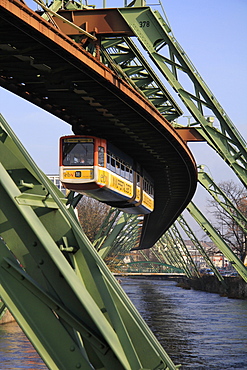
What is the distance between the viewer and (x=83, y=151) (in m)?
24.8

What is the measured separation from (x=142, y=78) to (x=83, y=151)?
659 centimetres

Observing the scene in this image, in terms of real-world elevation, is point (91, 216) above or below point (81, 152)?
below

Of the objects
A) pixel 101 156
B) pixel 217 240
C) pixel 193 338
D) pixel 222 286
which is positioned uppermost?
pixel 101 156

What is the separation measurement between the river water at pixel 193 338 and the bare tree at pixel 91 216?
1969cm

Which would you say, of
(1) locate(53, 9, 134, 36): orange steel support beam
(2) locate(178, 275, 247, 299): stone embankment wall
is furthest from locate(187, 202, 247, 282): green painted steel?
(1) locate(53, 9, 134, 36): orange steel support beam

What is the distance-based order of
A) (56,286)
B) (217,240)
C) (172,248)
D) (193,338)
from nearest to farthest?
(56,286) → (193,338) → (217,240) → (172,248)

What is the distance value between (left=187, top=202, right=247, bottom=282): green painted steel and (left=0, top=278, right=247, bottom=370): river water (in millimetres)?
5064

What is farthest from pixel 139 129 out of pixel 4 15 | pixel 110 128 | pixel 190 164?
pixel 4 15

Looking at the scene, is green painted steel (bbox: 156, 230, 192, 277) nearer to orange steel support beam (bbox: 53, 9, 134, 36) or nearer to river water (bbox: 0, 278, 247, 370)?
river water (bbox: 0, 278, 247, 370)

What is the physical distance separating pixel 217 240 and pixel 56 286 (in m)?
47.4

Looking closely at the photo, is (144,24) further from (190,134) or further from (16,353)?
(16,353)

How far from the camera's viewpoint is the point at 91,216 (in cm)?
7081

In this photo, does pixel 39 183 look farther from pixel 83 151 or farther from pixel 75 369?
pixel 83 151

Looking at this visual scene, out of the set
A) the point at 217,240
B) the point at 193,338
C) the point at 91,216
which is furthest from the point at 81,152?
the point at 91,216
